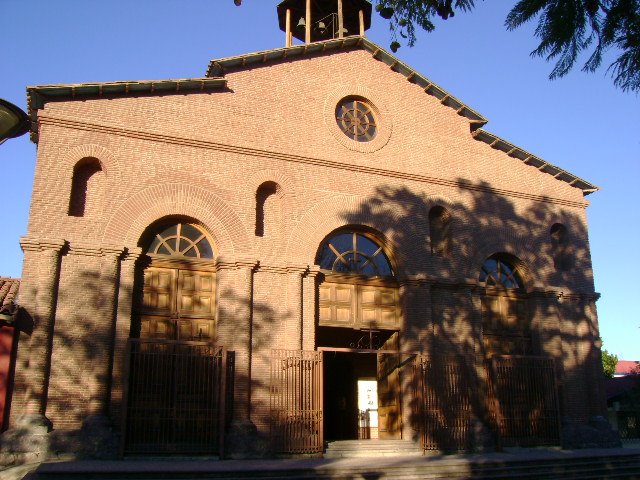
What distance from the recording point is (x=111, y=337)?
566 inches

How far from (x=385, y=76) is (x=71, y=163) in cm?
974

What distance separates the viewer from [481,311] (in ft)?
62.4

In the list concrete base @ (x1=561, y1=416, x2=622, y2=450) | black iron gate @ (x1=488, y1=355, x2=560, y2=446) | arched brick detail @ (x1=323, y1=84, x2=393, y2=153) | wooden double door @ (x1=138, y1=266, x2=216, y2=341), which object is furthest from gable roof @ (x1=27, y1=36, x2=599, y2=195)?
concrete base @ (x1=561, y1=416, x2=622, y2=450)

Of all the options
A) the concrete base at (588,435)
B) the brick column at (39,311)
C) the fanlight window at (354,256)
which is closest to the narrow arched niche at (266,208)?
the fanlight window at (354,256)

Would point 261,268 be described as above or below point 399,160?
below

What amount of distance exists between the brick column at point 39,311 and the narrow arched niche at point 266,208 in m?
4.95

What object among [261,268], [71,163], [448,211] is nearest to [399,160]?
[448,211]

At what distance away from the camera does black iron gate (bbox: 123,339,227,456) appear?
14164 mm

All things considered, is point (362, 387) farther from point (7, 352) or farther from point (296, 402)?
point (7, 352)

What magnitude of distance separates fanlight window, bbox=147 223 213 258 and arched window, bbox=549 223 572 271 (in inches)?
450

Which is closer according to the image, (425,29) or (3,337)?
(425,29)

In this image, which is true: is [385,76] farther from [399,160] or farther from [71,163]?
[71,163]

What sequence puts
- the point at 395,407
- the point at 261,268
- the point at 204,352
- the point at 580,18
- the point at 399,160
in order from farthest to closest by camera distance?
the point at 399,160
the point at 395,407
the point at 261,268
the point at 204,352
the point at 580,18

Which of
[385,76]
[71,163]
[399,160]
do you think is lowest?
[71,163]
